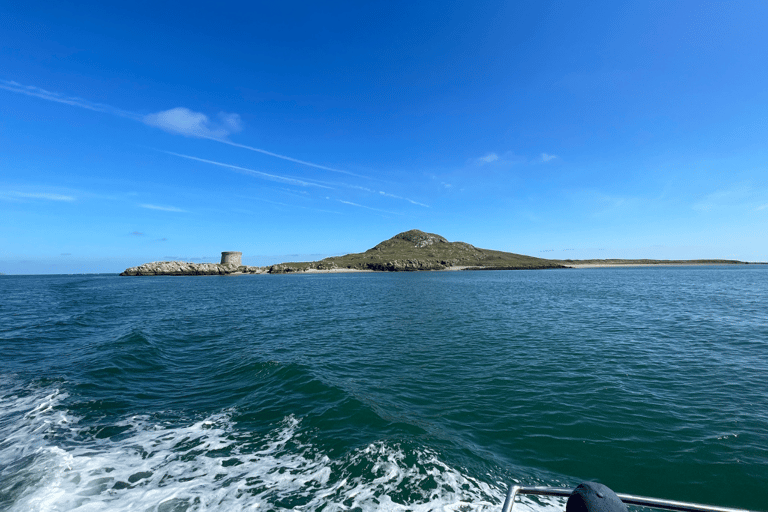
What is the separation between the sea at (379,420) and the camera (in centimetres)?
852

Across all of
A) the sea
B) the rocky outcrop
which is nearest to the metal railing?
the sea

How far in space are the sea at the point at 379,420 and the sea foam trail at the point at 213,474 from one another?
0.05 meters

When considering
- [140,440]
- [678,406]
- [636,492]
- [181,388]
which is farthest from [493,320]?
[140,440]

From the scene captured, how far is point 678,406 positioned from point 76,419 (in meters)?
24.8

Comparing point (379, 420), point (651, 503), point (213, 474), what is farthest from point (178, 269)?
point (651, 503)

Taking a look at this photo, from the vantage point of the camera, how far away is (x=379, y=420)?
12.1 meters

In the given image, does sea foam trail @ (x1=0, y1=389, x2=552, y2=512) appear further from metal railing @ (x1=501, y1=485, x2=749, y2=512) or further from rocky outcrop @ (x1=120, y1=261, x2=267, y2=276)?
rocky outcrop @ (x1=120, y1=261, x2=267, y2=276)

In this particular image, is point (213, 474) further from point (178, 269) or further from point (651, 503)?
point (178, 269)

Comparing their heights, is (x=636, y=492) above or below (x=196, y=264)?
below

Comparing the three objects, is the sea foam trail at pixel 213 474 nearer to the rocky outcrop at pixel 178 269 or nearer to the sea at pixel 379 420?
the sea at pixel 379 420

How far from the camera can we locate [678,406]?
41.8 ft

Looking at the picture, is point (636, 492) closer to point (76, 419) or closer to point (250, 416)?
point (250, 416)

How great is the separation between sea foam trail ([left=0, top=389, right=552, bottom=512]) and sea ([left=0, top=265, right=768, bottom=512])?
0.05 m

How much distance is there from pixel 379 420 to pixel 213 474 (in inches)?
224
